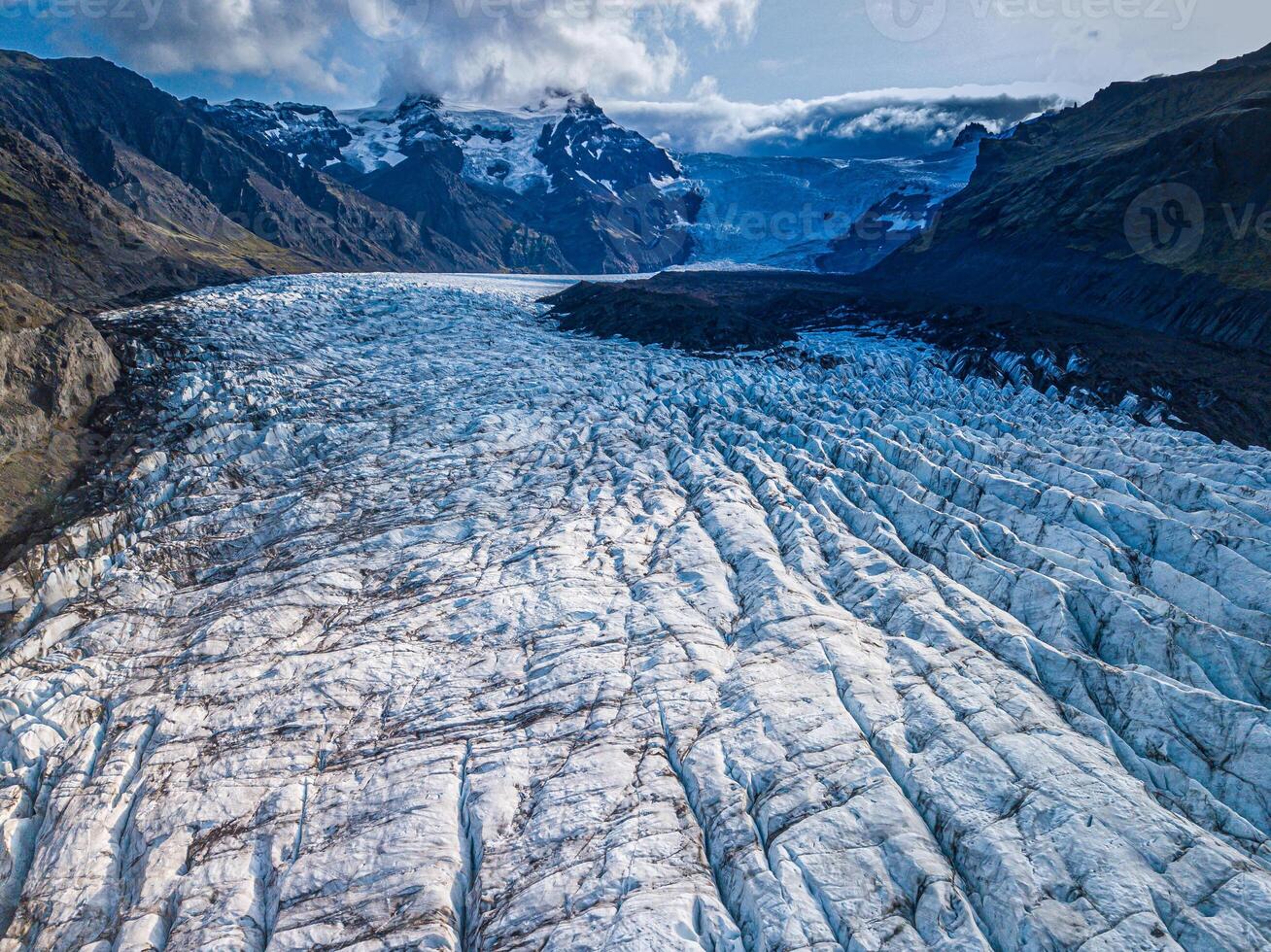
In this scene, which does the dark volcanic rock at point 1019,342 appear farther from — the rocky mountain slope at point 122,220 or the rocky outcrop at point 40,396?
the rocky mountain slope at point 122,220

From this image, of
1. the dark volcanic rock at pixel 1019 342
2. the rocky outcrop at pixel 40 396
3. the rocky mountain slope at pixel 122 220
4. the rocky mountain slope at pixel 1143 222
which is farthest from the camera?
the rocky mountain slope at pixel 1143 222

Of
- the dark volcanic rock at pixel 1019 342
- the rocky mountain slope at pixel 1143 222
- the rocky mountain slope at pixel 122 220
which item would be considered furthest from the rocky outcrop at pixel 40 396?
the rocky mountain slope at pixel 1143 222

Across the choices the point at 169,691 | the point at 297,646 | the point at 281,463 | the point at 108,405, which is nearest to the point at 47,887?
the point at 169,691

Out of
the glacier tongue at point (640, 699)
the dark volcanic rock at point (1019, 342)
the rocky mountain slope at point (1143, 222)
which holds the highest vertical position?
the rocky mountain slope at point (1143, 222)

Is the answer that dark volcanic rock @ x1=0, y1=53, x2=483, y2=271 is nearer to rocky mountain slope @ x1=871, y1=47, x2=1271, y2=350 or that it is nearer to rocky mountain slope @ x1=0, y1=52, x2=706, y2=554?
rocky mountain slope @ x1=0, y1=52, x2=706, y2=554

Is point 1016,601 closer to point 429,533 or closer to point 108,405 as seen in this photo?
point 429,533

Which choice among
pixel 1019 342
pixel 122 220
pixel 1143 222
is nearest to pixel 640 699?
pixel 1019 342

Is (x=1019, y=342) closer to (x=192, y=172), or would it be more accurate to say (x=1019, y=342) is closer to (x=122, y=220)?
(x=122, y=220)
